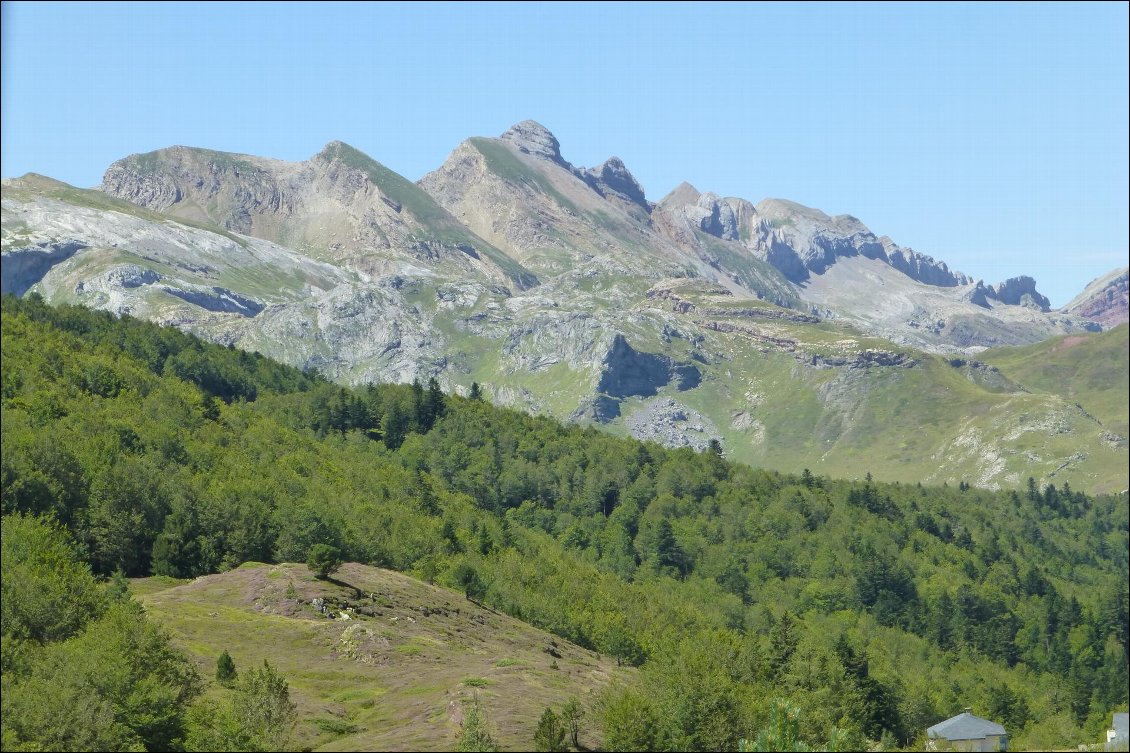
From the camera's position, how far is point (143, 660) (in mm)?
94375

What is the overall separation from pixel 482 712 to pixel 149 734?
24236mm

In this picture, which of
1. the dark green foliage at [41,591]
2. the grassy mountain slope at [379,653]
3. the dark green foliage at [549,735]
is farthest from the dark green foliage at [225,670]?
the dark green foliage at [549,735]

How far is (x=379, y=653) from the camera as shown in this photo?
395 ft

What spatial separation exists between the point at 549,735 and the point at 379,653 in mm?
40283

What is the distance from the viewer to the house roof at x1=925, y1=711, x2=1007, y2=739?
130 metres

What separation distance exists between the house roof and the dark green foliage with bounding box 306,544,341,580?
72.1m

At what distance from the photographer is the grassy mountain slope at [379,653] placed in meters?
93.8

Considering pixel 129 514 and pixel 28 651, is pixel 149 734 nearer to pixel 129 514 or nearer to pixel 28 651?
pixel 28 651

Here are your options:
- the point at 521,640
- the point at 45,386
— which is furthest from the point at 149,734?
the point at 45,386

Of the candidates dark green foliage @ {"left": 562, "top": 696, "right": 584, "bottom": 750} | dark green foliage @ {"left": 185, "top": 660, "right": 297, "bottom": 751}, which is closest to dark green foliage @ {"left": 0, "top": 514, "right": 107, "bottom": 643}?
dark green foliage @ {"left": 185, "top": 660, "right": 297, "bottom": 751}

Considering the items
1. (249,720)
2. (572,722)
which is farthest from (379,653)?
(572,722)

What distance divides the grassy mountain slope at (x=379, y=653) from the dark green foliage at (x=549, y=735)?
5.80ft

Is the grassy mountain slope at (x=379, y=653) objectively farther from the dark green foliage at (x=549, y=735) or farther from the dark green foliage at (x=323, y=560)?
the dark green foliage at (x=549, y=735)

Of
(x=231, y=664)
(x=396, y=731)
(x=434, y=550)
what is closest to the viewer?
(x=396, y=731)
